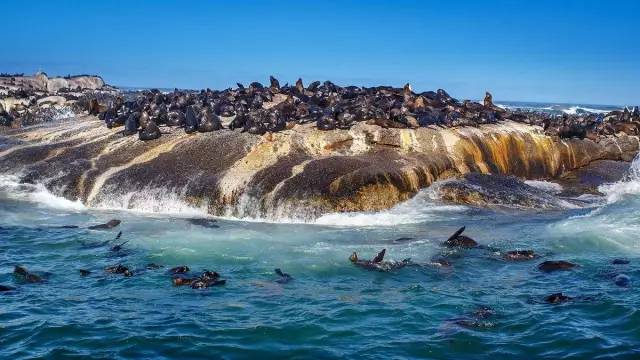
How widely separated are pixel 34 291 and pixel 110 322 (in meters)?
2.12

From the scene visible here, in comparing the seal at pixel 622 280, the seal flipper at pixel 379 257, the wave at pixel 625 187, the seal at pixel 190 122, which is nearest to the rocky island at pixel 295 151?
the seal at pixel 190 122

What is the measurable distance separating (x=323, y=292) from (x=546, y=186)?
12.4 m

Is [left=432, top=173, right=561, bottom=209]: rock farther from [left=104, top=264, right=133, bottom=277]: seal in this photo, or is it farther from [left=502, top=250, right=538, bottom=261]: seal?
[left=104, top=264, right=133, bottom=277]: seal

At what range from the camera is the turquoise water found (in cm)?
781

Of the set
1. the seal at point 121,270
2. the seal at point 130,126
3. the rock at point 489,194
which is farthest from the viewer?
the seal at point 130,126

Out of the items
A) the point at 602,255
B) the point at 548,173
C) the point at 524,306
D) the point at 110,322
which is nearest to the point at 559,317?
the point at 524,306

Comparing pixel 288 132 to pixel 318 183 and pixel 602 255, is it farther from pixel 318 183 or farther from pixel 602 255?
pixel 602 255

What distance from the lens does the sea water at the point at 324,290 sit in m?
7.82

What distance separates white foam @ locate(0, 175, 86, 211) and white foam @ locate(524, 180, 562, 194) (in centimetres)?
1327

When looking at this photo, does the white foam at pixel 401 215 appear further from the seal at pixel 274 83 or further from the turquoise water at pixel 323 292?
the seal at pixel 274 83

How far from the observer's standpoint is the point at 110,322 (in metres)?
8.45

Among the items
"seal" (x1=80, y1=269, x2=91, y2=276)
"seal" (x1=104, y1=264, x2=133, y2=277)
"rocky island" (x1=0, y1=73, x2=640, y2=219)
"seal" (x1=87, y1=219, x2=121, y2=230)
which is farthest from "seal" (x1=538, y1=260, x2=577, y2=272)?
"seal" (x1=87, y1=219, x2=121, y2=230)

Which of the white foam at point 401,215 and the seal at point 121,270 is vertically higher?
the white foam at point 401,215

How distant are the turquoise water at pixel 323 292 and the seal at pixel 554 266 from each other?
7.9 inches
